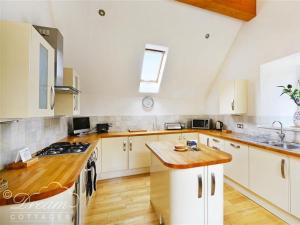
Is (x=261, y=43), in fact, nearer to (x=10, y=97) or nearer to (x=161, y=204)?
(x=161, y=204)

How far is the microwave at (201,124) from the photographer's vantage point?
391cm

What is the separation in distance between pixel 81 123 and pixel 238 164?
288 cm

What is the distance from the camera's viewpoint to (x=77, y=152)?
184 cm

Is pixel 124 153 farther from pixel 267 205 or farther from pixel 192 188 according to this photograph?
pixel 267 205

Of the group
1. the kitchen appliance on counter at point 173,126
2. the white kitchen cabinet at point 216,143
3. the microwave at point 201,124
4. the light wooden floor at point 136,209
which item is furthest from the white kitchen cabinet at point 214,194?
the microwave at point 201,124

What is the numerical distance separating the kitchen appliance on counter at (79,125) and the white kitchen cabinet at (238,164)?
2671 millimetres

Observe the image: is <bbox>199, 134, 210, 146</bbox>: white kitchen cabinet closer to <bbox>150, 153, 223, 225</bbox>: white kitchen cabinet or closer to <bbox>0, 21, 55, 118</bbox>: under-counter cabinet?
<bbox>150, 153, 223, 225</bbox>: white kitchen cabinet

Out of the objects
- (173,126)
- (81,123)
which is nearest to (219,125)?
(173,126)

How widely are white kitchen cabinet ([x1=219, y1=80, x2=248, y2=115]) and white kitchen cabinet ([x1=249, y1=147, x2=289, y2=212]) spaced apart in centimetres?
93

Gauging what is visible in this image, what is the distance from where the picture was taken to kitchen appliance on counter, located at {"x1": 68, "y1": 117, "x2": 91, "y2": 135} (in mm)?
2993

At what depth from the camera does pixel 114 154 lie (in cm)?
307

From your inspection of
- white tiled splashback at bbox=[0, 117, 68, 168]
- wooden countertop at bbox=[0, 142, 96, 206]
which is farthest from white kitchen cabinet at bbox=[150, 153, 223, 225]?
white tiled splashback at bbox=[0, 117, 68, 168]

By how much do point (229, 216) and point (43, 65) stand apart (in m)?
2.56

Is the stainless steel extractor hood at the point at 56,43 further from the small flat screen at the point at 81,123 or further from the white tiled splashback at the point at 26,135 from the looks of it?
the small flat screen at the point at 81,123
